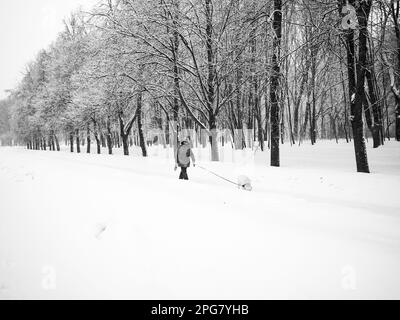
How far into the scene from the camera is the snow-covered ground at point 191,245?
2.98 metres

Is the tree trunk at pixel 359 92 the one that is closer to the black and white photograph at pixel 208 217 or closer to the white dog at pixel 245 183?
the black and white photograph at pixel 208 217

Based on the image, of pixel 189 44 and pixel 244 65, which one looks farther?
pixel 189 44

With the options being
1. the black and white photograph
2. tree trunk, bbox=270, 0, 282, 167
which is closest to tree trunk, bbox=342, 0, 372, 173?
the black and white photograph

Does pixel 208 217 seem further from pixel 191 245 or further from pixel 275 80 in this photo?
pixel 275 80

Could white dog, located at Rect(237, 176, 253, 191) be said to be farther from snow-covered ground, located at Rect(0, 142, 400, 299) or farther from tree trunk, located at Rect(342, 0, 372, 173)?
tree trunk, located at Rect(342, 0, 372, 173)

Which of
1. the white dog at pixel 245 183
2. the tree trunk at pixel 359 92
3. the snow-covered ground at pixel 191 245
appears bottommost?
the snow-covered ground at pixel 191 245

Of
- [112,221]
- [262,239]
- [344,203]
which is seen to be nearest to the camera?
[262,239]

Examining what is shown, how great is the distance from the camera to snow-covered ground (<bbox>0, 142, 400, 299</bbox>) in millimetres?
2980

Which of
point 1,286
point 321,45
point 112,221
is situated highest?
point 321,45

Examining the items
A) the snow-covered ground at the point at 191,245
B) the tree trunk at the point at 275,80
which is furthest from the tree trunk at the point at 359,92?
the snow-covered ground at the point at 191,245

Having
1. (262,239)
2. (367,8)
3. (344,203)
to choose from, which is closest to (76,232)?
Answer: (262,239)

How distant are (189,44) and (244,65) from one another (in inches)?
138
